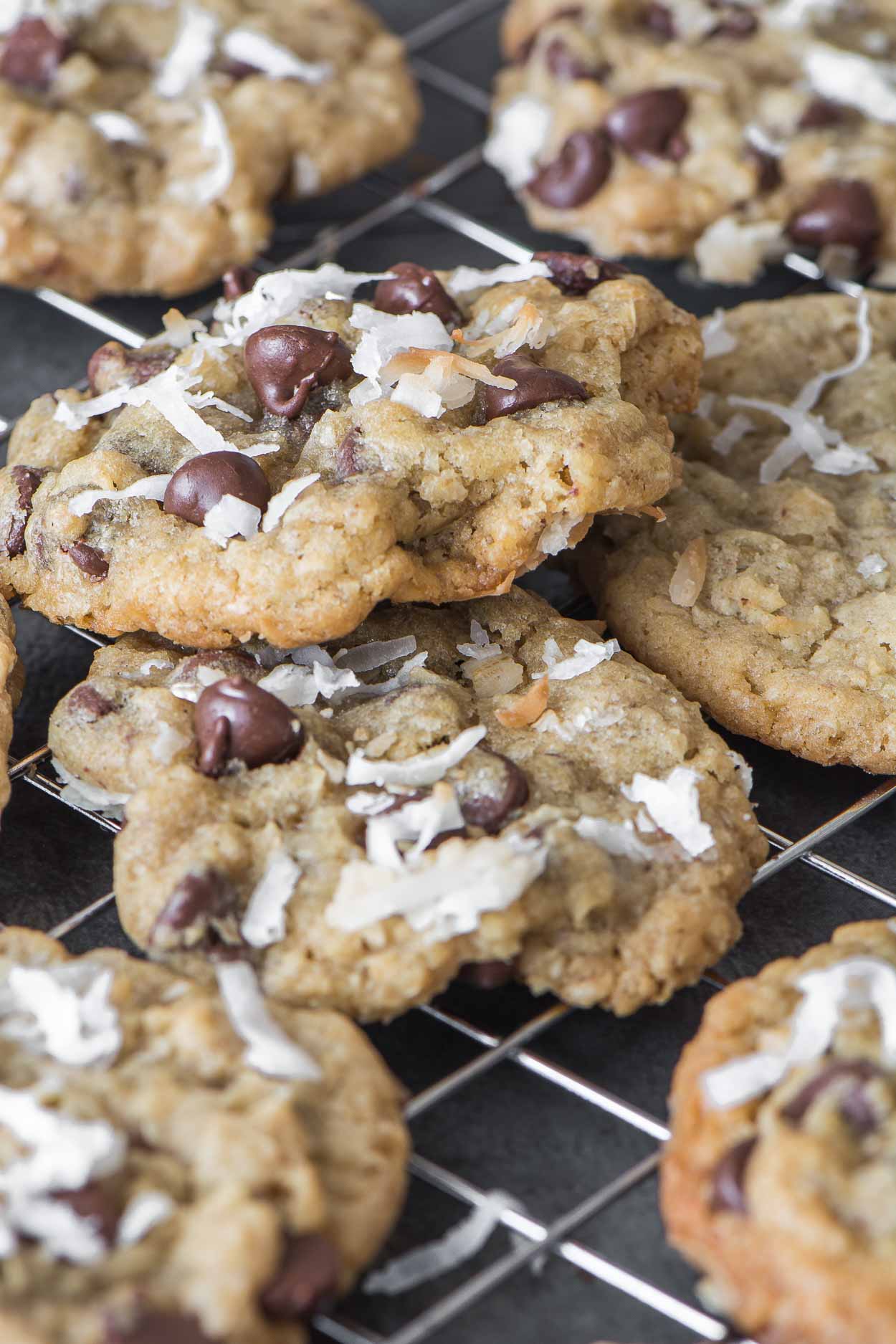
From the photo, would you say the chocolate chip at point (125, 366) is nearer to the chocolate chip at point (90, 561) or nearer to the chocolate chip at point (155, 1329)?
the chocolate chip at point (90, 561)

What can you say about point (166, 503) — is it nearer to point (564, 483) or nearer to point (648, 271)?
point (564, 483)

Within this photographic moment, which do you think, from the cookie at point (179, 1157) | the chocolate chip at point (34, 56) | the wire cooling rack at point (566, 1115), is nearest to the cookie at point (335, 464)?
the wire cooling rack at point (566, 1115)

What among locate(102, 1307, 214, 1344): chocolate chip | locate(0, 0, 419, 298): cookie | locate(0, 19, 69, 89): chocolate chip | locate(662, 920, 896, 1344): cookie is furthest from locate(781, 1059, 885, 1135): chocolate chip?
locate(0, 19, 69, 89): chocolate chip

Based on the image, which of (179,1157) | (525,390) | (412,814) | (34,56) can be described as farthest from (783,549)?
(34,56)

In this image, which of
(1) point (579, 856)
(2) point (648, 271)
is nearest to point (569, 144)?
(2) point (648, 271)

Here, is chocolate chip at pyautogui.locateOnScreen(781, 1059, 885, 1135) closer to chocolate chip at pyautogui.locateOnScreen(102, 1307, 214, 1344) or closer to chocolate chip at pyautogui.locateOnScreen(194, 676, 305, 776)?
chocolate chip at pyautogui.locateOnScreen(102, 1307, 214, 1344)
